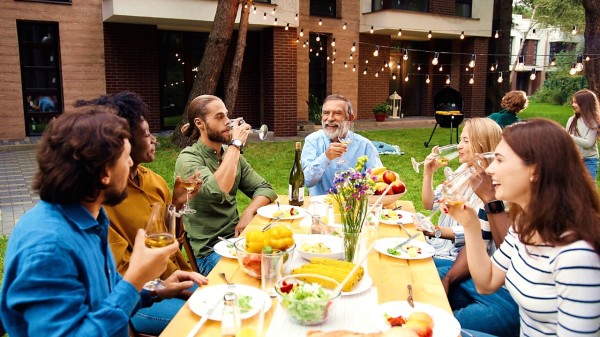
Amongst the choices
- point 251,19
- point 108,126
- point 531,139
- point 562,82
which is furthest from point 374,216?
point 562,82

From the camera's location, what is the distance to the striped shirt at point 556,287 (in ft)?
5.24

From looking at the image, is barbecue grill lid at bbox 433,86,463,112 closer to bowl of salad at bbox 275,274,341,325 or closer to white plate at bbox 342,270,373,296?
white plate at bbox 342,270,373,296

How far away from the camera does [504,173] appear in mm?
1862

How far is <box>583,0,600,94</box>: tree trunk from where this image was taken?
1027cm

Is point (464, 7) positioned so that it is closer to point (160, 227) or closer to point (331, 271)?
point (331, 271)

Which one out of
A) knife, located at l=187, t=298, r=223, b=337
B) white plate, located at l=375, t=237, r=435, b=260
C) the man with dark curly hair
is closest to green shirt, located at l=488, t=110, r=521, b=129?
the man with dark curly hair

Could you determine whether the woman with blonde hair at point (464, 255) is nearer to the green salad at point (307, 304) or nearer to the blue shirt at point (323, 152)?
the green salad at point (307, 304)

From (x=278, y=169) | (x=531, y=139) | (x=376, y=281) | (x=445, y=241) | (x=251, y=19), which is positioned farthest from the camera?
(x=251, y=19)

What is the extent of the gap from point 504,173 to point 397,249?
82 cm

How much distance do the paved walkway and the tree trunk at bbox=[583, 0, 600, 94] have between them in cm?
605

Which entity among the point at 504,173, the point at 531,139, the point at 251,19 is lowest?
the point at 504,173

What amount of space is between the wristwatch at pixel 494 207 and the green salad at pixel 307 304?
1108 mm

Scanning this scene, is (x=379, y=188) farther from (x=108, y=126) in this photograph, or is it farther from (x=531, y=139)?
(x=108, y=126)

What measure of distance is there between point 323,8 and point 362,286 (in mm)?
14105
